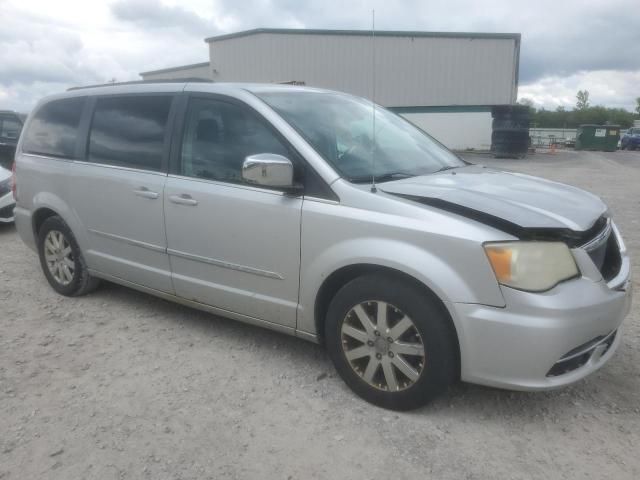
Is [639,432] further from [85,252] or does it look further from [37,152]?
[37,152]

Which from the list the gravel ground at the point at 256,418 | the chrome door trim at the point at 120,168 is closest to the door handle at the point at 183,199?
the chrome door trim at the point at 120,168

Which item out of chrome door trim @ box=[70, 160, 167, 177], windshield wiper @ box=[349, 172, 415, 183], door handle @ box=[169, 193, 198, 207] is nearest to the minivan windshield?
windshield wiper @ box=[349, 172, 415, 183]

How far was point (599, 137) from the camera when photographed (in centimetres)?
3222

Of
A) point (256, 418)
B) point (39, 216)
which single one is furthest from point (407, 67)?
point (256, 418)

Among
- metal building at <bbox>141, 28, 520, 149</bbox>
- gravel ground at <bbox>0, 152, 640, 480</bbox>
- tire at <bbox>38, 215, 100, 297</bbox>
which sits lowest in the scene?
gravel ground at <bbox>0, 152, 640, 480</bbox>

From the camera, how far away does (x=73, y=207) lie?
4273 mm

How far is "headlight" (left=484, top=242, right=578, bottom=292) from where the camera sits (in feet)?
7.89

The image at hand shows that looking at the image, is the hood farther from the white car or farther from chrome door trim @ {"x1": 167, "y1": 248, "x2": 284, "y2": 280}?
the white car

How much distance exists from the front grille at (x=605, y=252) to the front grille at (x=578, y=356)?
1.04 feet

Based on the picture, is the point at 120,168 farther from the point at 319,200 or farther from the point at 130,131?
the point at 319,200

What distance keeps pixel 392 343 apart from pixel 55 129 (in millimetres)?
3438

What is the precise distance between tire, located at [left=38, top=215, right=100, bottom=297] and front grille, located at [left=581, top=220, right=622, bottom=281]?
364 cm

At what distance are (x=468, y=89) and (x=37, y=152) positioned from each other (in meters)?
27.4

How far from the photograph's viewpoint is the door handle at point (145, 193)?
361 cm
